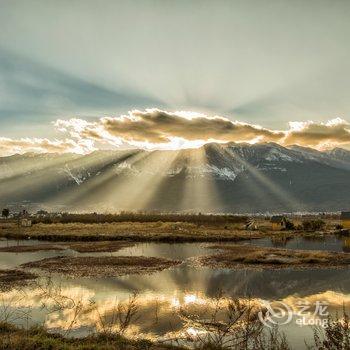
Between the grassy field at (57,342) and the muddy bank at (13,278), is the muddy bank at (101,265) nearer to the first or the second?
the muddy bank at (13,278)

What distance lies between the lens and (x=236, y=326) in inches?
909

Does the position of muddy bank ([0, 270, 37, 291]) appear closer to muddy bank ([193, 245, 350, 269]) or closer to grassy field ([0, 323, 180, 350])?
grassy field ([0, 323, 180, 350])

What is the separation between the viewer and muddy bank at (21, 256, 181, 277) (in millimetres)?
42344

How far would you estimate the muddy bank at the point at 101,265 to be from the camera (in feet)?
139

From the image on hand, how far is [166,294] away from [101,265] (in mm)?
16536

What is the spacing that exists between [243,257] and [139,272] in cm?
1423

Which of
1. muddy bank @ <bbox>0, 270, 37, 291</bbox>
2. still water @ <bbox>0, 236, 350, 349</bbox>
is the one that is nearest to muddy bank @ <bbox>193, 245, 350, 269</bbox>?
still water @ <bbox>0, 236, 350, 349</bbox>

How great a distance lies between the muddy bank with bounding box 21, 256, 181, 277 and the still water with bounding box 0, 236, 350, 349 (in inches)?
82.6

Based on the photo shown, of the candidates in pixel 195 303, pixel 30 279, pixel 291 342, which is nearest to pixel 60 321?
pixel 195 303

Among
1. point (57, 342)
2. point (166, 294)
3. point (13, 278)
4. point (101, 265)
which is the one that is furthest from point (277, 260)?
point (57, 342)

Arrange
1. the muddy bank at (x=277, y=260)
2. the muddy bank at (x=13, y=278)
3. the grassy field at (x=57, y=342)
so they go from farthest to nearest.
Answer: the muddy bank at (x=277, y=260) → the muddy bank at (x=13, y=278) → the grassy field at (x=57, y=342)

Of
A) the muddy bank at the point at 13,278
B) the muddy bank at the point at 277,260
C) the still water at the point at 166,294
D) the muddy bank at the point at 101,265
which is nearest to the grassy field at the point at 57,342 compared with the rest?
the still water at the point at 166,294

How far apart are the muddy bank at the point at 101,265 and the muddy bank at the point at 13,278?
3.12 metres

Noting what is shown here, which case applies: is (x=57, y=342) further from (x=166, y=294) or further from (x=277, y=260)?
(x=277, y=260)
